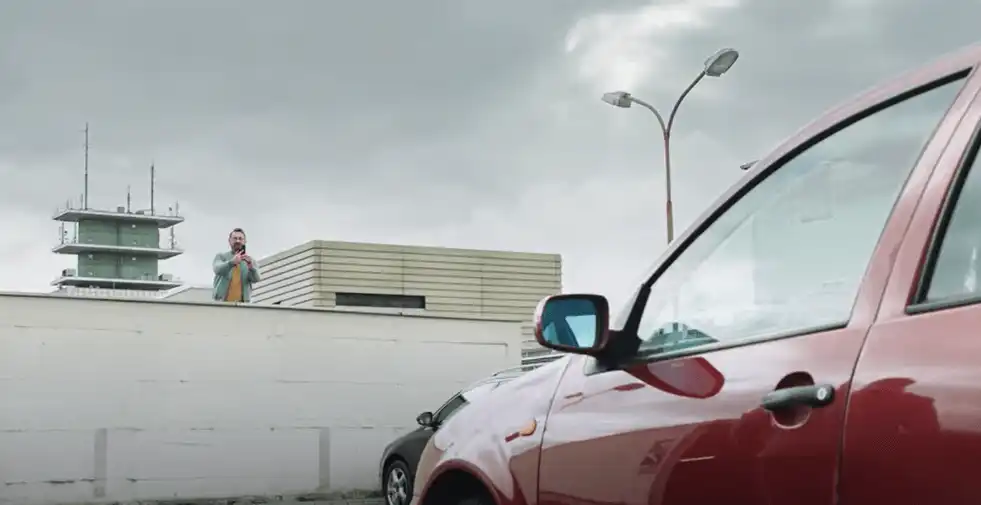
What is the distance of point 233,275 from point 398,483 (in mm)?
4441

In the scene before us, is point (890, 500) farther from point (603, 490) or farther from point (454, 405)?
point (454, 405)

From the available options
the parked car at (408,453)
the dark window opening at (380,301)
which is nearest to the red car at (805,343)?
the parked car at (408,453)

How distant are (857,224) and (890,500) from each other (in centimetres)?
71

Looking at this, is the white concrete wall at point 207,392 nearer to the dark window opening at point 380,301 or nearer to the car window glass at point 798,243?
the car window glass at point 798,243

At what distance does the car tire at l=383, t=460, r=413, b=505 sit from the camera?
48.4ft

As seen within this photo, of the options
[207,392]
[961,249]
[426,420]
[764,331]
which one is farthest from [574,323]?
[207,392]

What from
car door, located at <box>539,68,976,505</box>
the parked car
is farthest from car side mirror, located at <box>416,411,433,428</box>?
car door, located at <box>539,68,976,505</box>

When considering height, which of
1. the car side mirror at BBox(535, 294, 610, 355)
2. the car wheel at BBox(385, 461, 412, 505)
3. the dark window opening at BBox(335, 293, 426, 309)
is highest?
the dark window opening at BBox(335, 293, 426, 309)

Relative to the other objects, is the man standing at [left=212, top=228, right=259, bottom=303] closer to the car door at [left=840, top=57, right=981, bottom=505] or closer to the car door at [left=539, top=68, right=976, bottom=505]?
the car door at [left=539, top=68, right=976, bottom=505]

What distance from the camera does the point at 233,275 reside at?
17.9 meters

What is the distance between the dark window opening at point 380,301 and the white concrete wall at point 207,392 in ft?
55.7

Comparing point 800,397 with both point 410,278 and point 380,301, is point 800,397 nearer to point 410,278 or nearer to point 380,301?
point 380,301

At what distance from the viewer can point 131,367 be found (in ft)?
54.8

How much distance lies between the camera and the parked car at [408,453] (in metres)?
14.7
